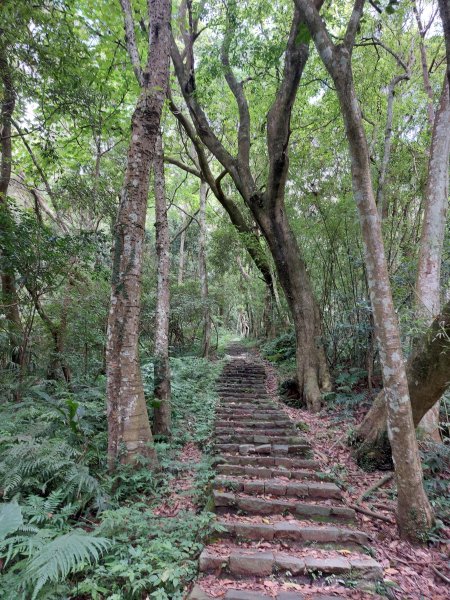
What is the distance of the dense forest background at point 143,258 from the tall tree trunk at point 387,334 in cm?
30

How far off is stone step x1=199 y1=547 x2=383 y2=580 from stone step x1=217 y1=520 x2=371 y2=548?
33cm

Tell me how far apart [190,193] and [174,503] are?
14.8m

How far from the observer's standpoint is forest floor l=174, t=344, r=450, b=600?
8.07 feet

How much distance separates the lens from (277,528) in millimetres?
3102

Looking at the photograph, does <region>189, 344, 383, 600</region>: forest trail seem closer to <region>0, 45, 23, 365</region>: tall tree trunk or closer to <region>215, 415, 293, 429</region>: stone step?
<region>215, 415, 293, 429</region>: stone step

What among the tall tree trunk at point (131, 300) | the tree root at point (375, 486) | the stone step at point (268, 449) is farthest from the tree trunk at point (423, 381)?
the tall tree trunk at point (131, 300)

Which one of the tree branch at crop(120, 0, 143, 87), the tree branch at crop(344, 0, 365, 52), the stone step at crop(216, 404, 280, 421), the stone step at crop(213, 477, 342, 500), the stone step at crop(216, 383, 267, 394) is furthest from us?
the stone step at crop(216, 383, 267, 394)

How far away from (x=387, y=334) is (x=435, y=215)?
10.0 ft

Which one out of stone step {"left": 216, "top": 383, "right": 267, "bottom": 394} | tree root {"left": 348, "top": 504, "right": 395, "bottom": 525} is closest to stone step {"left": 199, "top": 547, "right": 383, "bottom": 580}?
tree root {"left": 348, "top": 504, "right": 395, "bottom": 525}

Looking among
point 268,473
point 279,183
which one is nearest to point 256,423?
point 268,473

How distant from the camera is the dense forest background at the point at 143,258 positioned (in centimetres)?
288

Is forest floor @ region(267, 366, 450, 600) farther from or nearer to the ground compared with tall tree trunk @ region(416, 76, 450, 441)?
nearer to the ground

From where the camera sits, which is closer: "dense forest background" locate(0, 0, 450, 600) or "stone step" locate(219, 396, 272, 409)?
"dense forest background" locate(0, 0, 450, 600)

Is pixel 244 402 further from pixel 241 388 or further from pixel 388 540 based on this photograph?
pixel 388 540
